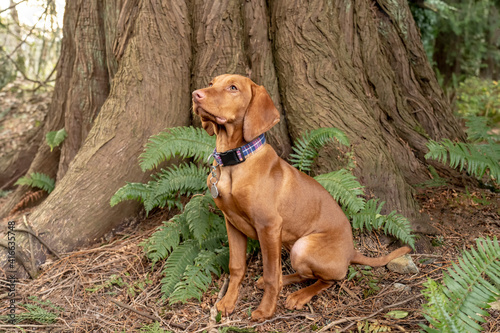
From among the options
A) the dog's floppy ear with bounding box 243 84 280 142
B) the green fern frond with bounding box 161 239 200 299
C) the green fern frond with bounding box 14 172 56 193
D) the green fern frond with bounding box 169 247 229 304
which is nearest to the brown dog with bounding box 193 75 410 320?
the dog's floppy ear with bounding box 243 84 280 142

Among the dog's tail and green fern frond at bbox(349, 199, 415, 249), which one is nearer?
the dog's tail

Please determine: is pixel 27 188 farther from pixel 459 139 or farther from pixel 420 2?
pixel 420 2

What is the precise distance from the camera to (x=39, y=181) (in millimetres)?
5719

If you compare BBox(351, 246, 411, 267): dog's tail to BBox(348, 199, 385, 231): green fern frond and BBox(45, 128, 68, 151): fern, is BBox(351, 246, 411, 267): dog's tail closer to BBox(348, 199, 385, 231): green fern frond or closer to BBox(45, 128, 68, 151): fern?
BBox(348, 199, 385, 231): green fern frond

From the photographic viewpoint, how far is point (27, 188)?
19.2ft

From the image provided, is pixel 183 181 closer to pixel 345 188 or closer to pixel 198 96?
pixel 198 96

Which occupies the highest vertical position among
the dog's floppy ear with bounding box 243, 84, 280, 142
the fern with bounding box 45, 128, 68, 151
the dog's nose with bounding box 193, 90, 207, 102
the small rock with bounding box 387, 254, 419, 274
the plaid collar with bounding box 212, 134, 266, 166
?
the dog's nose with bounding box 193, 90, 207, 102

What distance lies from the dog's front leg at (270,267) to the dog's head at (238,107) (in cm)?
72

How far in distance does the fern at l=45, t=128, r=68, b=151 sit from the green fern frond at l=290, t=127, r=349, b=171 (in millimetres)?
3491

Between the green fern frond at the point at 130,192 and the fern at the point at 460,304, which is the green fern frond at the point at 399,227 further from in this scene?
the green fern frond at the point at 130,192

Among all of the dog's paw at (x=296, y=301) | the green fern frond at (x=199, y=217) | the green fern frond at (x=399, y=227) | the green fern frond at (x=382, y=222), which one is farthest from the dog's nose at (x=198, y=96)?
the green fern frond at (x=399, y=227)

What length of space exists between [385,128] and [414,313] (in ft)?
8.15

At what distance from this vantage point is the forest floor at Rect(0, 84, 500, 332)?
305cm

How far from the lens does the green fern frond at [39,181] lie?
561 cm
